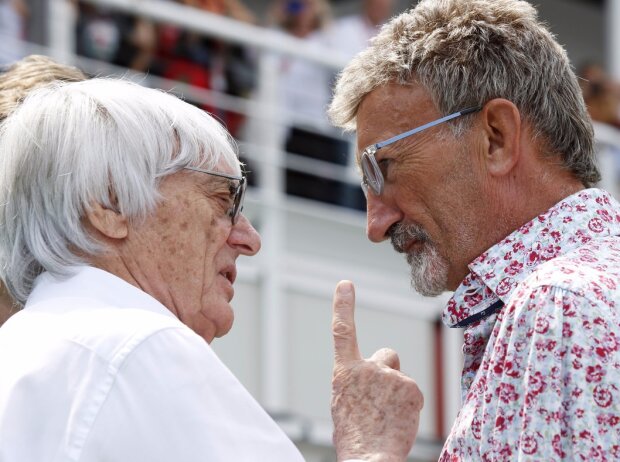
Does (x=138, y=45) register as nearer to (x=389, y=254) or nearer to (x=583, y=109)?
(x=389, y=254)

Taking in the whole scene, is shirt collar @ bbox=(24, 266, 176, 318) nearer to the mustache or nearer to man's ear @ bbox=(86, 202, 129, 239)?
man's ear @ bbox=(86, 202, 129, 239)

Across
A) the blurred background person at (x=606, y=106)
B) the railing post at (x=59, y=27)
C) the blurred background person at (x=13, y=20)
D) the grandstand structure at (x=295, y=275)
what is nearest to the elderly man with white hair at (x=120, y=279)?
the blurred background person at (x=13, y=20)

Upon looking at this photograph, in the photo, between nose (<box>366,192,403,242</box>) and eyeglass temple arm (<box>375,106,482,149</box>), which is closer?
eyeglass temple arm (<box>375,106,482,149</box>)

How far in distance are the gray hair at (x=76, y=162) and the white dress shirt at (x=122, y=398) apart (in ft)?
0.93

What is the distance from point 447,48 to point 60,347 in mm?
1134

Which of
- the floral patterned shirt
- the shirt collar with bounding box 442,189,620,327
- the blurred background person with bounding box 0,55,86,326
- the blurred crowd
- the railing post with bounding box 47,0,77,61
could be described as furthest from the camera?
the blurred crowd

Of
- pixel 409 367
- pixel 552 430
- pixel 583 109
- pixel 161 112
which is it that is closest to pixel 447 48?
pixel 583 109

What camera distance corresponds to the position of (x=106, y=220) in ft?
11.4

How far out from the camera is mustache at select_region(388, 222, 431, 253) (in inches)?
147

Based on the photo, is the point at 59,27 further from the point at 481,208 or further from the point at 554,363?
the point at 554,363

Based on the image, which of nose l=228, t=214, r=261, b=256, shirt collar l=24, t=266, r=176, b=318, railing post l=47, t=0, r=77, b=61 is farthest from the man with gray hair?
railing post l=47, t=0, r=77, b=61

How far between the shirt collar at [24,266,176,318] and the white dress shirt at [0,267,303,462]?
0.21 feet

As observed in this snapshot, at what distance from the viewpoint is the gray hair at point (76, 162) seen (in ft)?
11.4

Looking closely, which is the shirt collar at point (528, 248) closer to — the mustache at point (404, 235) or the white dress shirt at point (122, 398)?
the mustache at point (404, 235)
